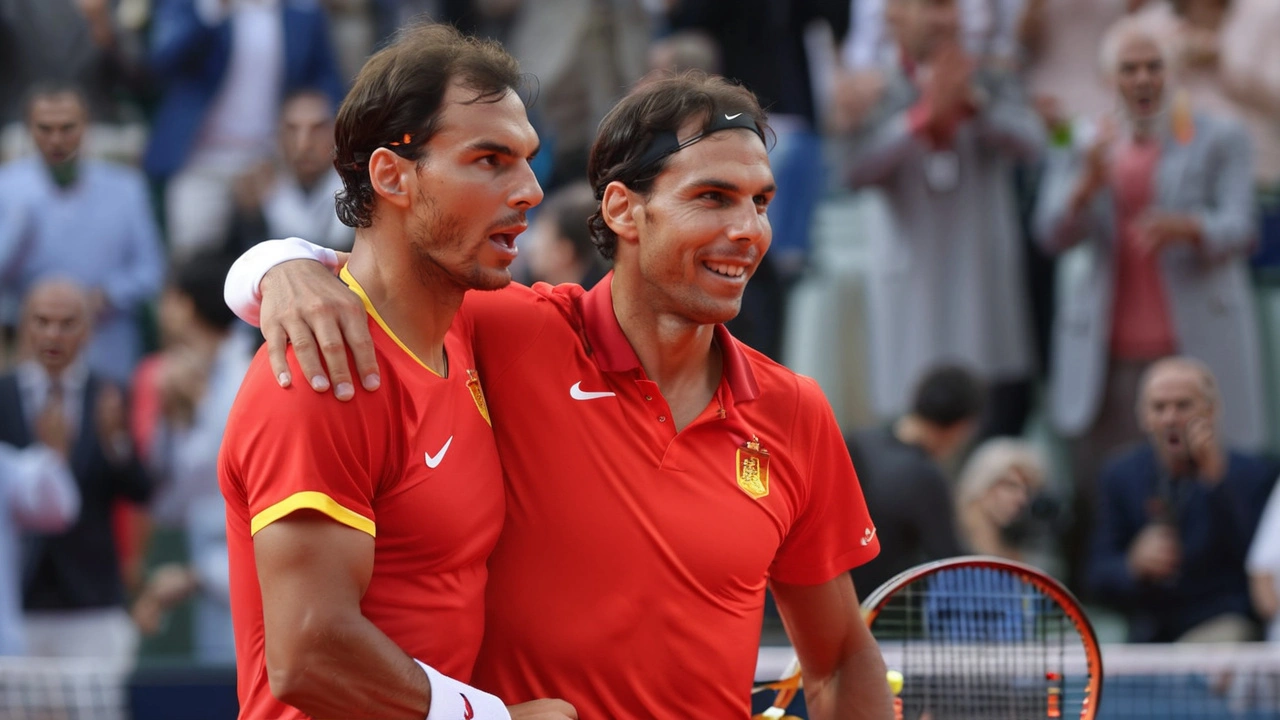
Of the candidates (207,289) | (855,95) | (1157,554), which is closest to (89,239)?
(207,289)

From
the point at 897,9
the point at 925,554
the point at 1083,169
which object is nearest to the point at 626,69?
the point at 897,9

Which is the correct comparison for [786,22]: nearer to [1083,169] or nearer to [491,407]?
[1083,169]

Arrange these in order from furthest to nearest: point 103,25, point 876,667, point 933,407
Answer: point 103,25 → point 933,407 → point 876,667

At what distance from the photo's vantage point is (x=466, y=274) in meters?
2.93

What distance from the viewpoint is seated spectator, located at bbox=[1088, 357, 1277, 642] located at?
6.13 m

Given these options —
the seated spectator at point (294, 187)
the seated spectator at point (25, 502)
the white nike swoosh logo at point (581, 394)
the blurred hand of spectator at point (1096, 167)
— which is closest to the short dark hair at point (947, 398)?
the blurred hand of spectator at point (1096, 167)

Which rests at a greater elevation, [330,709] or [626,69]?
[626,69]

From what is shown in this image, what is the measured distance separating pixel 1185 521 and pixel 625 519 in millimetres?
3632

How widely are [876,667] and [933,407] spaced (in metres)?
2.67

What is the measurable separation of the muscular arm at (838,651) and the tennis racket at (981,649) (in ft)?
0.49

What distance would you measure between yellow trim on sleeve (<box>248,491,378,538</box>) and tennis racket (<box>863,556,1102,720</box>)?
4.03 ft

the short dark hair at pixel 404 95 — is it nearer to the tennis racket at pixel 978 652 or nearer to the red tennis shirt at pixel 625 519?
the red tennis shirt at pixel 625 519

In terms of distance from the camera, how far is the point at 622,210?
326cm

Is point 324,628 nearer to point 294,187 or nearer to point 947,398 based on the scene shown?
point 947,398
